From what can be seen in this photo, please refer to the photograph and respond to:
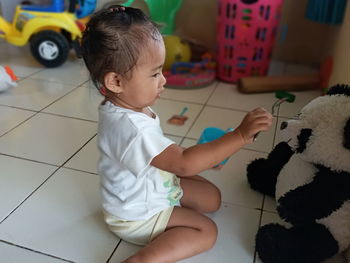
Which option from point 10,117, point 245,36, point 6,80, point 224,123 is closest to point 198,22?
point 245,36

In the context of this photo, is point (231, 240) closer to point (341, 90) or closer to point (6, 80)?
point (341, 90)

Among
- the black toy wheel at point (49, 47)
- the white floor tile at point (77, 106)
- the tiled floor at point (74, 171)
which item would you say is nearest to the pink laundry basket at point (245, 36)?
the tiled floor at point (74, 171)

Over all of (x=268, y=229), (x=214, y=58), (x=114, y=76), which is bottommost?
(x=214, y=58)

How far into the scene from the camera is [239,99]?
160 centimetres

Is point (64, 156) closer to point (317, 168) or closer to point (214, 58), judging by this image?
point (317, 168)

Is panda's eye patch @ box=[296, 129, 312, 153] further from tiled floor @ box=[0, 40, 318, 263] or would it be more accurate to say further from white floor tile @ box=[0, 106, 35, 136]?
white floor tile @ box=[0, 106, 35, 136]

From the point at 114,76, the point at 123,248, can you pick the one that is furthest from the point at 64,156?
the point at 114,76

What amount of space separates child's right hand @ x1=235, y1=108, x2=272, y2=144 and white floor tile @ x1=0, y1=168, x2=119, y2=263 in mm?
391

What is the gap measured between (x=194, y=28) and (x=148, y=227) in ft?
5.06

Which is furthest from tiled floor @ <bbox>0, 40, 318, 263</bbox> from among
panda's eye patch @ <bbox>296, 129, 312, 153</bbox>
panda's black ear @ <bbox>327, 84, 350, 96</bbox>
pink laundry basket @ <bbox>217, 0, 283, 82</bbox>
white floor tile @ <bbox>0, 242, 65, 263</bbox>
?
panda's black ear @ <bbox>327, 84, 350, 96</bbox>

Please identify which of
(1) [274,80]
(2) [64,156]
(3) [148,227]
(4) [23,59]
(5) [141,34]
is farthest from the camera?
(4) [23,59]

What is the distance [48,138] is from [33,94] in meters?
0.42

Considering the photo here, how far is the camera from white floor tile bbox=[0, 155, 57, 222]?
3.12ft

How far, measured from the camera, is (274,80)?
5.44 feet
